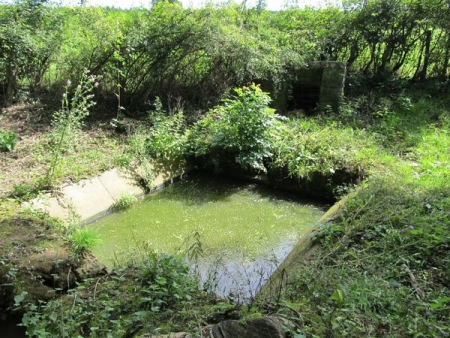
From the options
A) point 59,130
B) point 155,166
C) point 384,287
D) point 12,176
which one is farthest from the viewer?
point 155,166

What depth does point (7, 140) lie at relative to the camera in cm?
656

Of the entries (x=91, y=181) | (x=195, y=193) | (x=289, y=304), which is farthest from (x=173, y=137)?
(x=289, y=304)

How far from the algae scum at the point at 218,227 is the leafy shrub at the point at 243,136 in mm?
551

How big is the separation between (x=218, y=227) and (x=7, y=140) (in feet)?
12.6

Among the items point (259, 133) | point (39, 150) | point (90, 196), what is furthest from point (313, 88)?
point (39, 150)

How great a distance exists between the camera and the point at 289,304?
2564 millimetres

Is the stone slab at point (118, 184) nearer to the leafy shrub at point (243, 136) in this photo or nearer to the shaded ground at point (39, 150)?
the shaded ground at point (39, 150)

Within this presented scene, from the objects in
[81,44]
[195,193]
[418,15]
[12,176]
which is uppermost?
[418,15]

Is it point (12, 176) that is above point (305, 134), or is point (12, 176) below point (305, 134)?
below

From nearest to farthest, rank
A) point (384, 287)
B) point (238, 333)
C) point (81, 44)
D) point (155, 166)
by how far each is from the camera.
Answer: point (238, 333), point (384, 287), point (155, 166), point (81, 44)

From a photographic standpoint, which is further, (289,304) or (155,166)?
(155,166)

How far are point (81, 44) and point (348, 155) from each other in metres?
5.71

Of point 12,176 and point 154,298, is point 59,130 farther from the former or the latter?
point 154,298

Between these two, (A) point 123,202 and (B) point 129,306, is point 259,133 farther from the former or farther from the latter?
(B) point 129,306
